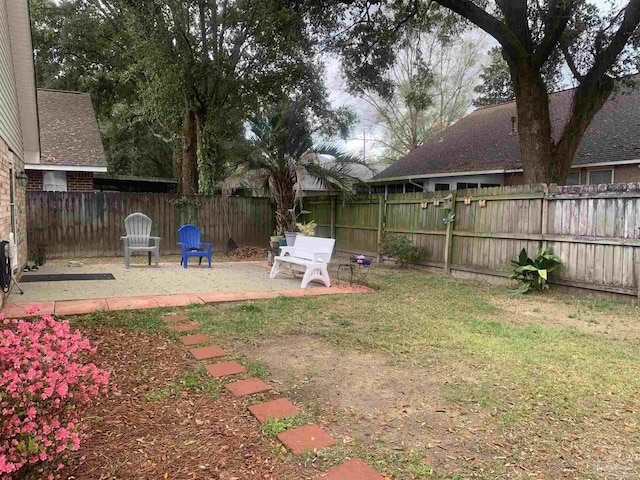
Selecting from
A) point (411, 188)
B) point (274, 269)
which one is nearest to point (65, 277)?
point (274, 269)

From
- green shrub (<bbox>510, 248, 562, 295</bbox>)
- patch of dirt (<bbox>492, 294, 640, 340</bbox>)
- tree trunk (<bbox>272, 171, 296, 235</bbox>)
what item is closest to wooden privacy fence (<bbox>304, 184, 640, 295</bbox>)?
green shrub (<bbox>510, 248, 562, 295</bbox>)

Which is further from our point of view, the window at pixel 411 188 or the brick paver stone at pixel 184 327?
the window at pixel 411 188

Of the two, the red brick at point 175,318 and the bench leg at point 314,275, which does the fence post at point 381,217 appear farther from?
the red brick at point 175,318

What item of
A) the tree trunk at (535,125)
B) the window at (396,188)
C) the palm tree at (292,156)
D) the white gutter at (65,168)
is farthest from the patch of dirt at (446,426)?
the window at (396,188)

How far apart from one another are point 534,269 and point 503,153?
313 inches

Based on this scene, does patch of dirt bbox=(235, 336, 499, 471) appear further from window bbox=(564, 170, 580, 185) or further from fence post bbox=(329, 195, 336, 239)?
window bbox=(564, 170, 580, 185)

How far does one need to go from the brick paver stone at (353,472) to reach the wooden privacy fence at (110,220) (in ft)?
35.1

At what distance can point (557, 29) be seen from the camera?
8.34 m

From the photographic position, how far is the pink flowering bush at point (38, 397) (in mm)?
1611

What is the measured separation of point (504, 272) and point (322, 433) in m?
6.21

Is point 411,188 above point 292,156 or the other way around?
the other way around

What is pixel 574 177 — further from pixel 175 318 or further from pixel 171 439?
pixel 171 439

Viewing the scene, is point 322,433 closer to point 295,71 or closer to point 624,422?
point 624,422

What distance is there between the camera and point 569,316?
5527 millimetres
